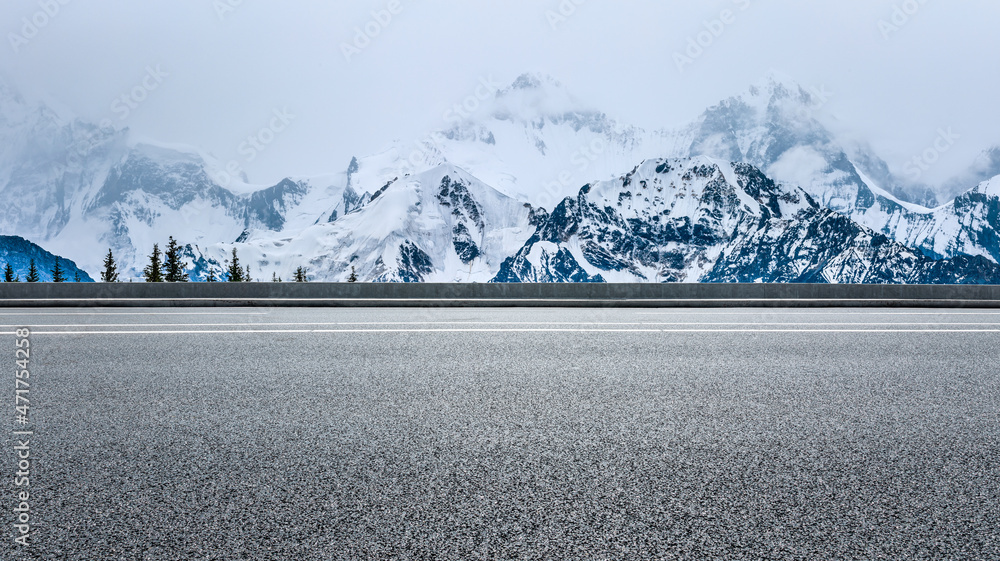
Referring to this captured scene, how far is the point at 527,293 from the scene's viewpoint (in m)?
17.6

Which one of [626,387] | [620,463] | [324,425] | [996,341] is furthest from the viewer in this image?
[996,341]

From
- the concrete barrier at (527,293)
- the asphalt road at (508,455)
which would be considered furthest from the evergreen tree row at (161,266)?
the asphalt road at (508,455)

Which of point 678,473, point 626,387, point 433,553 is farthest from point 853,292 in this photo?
point 433,553

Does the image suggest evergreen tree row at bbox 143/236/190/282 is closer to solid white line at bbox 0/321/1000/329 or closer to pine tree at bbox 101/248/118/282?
pine tree at bbox 101/248/118/282

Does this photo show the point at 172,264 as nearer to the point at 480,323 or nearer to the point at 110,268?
the point at 110,268

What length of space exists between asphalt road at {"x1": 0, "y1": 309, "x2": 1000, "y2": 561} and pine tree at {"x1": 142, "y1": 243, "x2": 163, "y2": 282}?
290 ft

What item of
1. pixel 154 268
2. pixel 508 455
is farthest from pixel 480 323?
pixel 154 268

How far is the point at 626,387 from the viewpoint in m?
5.30

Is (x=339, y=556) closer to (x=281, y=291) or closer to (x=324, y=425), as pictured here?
(x=324, y=425)

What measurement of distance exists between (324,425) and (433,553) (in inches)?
75.0

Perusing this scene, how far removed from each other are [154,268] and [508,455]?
96.0 metres

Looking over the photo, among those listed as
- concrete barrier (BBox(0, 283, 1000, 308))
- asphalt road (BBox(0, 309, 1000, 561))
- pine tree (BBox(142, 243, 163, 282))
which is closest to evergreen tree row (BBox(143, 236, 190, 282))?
pine tree (BBox(142, 243, 163, 282))

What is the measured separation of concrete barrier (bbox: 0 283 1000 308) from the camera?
660 inches

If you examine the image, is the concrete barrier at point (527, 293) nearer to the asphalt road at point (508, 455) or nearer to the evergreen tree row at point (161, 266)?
the asphalt road at point (508, 455)
